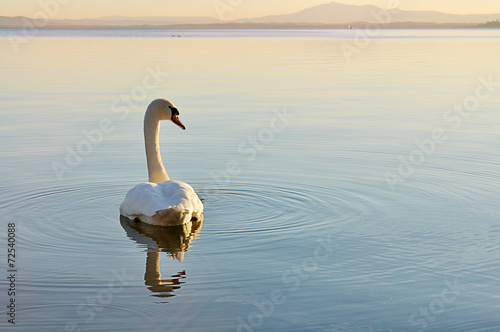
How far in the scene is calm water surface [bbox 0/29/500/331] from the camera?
6.23 m

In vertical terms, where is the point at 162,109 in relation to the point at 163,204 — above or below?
above

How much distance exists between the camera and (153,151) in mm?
10312

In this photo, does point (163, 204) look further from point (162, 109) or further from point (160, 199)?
point (162, 109)

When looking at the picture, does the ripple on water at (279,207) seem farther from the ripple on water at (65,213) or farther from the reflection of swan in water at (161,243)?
the ripple on water at (65,213)

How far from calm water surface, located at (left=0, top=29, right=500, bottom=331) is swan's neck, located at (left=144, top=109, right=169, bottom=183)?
59 centimetres

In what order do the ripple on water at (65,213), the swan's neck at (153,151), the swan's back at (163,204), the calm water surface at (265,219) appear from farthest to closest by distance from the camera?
the swan's neck at (153,151), the swan's back at (163,204), the ripple on water at (65,213), the calm water surface at (265,219)

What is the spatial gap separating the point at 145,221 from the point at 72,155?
4567 mm

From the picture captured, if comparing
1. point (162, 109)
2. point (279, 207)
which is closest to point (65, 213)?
point (162, 109)

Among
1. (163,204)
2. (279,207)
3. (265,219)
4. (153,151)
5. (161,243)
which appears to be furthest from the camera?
(153,151)

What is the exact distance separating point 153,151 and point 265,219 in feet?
7.00

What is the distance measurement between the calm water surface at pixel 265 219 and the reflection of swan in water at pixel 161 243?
2 cm

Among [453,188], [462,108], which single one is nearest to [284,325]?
[453,188]

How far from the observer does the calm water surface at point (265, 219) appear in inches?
245

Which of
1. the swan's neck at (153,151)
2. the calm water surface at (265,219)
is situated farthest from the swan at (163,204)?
the swan's neck at (153,151)
